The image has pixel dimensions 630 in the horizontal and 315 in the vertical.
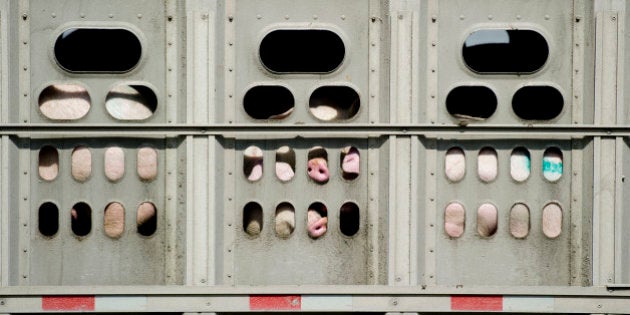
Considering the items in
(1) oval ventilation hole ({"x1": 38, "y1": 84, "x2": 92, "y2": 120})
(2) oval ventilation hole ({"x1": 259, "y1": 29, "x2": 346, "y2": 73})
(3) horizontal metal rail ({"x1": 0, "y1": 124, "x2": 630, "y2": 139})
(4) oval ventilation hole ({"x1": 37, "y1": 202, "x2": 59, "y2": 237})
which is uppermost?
(2) oval ventilation hole ({"x1": 259, "y1": 29, "x2": 346, "y2": 73})

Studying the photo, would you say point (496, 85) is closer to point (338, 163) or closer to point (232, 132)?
point (338, 163)

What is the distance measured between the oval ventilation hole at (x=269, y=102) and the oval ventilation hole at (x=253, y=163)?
0.23 m

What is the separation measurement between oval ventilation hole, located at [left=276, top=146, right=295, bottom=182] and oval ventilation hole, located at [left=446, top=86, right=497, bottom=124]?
109 cm

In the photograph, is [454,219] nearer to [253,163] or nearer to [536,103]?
[536,103]

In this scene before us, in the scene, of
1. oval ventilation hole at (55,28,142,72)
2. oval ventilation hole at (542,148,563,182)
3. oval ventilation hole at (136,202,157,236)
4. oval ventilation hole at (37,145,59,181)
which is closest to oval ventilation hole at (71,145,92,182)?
oval ventilation hole at (37,145,59,181)

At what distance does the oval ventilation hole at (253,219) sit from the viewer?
5.44m

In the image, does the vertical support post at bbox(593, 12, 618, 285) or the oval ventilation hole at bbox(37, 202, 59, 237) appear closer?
the vertical support post at bbox(593, 12, 618, 285)

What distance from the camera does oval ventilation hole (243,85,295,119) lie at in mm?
5430

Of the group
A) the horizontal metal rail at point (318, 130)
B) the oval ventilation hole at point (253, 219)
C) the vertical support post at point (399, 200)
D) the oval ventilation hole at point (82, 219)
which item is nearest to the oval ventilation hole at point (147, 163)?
the horizontal metal rail at point (318, 130)

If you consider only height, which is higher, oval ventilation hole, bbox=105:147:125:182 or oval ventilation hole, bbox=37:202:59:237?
oval ventilation hole, bbox=105:147:125:182

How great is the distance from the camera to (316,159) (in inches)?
213

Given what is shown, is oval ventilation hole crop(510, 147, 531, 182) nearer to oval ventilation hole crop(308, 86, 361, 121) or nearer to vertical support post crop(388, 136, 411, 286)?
vertical support post crop(388, 136, 411, 286)

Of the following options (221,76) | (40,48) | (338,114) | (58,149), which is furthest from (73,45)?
(338,114)

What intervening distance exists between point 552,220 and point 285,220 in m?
1.78
